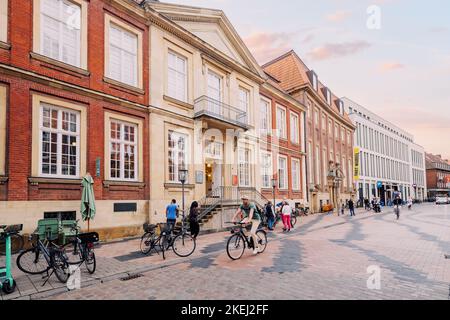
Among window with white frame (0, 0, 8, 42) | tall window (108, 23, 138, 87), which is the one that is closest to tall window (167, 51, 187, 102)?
tall window (108, 23, 138, 87)

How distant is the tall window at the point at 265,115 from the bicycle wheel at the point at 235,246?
52.3ft

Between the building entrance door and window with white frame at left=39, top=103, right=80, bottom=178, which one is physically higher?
window with white frame at left=39, top=103, right=80, bottom=178

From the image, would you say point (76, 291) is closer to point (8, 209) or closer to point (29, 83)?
point (8, 209)

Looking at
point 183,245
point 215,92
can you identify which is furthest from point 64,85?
point 215,92

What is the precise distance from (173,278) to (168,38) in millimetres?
12885

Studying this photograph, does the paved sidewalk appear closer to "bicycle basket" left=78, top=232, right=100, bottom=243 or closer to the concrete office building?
"bicycle basket" left=78, top=232, right=100, bottom=243

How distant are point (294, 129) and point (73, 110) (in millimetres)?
21014

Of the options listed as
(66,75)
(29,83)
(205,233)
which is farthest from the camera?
(205,233)

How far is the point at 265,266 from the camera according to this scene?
25.0 ft

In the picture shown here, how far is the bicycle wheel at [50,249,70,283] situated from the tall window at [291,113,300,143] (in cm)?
2381

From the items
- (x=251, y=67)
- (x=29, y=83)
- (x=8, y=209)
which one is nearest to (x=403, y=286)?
(x=8, y=209)

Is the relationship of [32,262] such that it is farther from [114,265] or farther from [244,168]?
[244,168]

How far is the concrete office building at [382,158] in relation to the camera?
47188 mm

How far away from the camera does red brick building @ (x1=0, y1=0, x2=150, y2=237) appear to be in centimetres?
1012
